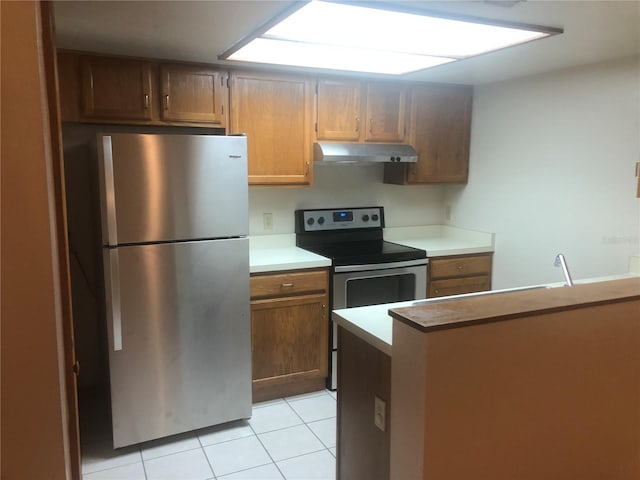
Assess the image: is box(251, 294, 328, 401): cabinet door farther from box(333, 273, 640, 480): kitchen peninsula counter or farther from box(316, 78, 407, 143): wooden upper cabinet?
box(333, 273, 640, 480): kitchen peninsula counter

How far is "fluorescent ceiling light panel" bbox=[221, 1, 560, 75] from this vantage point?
5.98 ft

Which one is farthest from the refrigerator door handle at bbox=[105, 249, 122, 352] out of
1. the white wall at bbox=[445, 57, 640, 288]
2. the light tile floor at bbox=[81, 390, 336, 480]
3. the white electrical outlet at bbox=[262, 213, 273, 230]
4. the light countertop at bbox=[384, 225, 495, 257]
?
the white wall at bbox=[445, 57, 640, 288]

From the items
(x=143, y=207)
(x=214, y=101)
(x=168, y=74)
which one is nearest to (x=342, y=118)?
(x=214, y=101)

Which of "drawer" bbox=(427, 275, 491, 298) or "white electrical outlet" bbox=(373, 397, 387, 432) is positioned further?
"drawer" bbox=(427, 275, 491, 298)

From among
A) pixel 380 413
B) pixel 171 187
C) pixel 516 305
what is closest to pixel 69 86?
pixel 171 187

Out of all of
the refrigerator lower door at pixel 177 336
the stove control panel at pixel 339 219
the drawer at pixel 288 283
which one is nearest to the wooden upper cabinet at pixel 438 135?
the stove control panel at pixel 339 219

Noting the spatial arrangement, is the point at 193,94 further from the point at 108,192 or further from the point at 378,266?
the point at 378,266

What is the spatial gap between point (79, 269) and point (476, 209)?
276cm

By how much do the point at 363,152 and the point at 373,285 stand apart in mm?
878

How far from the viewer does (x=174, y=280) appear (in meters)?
2.54

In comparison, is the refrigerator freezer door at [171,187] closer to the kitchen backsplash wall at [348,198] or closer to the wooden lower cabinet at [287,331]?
A: the wooden lower cabinet at [287,331]

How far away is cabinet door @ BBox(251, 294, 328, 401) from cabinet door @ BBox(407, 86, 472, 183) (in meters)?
1.26

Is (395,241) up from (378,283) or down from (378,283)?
up

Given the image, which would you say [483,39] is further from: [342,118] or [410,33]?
[342,118]
